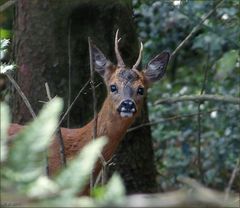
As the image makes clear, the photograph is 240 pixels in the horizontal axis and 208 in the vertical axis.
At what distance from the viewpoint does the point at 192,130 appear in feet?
25.6

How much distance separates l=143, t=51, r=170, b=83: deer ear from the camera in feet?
18.2

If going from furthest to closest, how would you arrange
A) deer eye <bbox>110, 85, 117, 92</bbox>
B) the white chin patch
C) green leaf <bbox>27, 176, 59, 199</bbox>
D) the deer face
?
deer eye <bbox>110, 85, 117, 92</bbox> < the deer face < the white chin patch < green leaf <bbox>27, 176, 59, 199</bbox>

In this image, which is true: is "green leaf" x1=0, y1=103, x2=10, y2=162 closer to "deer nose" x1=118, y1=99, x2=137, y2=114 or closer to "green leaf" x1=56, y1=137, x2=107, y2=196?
"green leaf" x1=56, y1=137, x2=107, y2=196

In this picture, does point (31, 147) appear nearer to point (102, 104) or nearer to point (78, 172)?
point (78, 172)

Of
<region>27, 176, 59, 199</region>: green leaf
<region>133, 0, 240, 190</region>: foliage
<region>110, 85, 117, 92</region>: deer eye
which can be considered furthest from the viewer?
<region>133, 0, 240, 190</region>: foliage

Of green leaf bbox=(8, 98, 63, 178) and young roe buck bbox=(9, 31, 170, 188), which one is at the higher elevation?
green leaf bbox=(8, 98, 63, 178)

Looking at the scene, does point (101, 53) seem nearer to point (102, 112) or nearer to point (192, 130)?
point (102, 112)

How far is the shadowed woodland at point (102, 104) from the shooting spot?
0.91m

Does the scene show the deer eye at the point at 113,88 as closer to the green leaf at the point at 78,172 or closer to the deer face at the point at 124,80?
the deer face at the point at 124,80

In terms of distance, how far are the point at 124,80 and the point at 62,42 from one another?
549 mm

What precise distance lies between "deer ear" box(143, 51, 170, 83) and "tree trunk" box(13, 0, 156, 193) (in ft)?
→ 0.86

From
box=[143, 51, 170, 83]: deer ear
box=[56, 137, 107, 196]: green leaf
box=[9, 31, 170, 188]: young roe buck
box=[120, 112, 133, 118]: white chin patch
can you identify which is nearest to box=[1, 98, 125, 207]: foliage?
box=[56, 137, 107, 196]: green leaf

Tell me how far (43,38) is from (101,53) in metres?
0.47

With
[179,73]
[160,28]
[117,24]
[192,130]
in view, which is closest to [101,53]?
[117,24]
